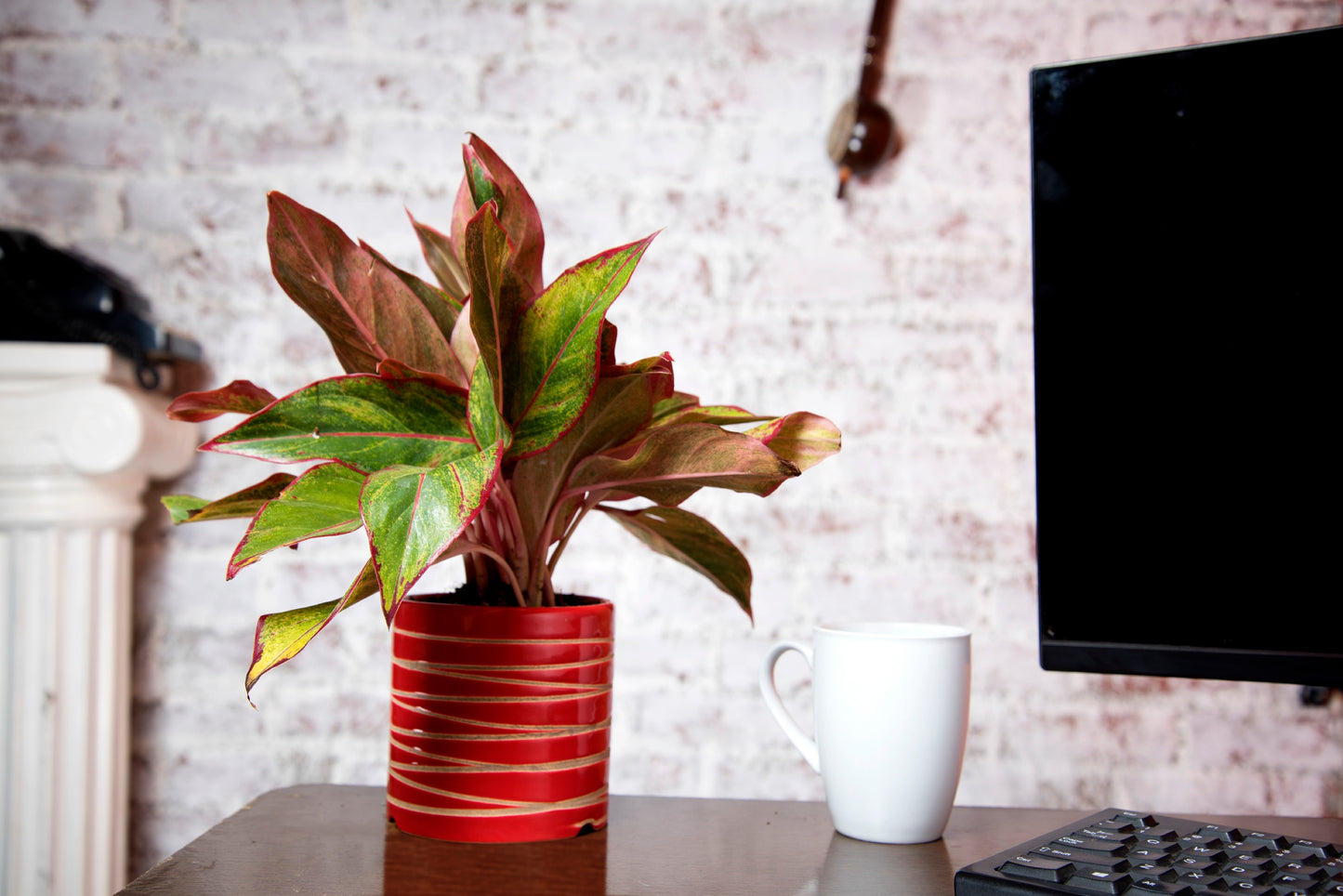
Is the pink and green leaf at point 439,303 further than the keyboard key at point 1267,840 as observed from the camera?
Yes

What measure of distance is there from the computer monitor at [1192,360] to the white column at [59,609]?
93 cm

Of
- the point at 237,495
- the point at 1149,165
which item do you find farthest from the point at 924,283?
the point at 237,495

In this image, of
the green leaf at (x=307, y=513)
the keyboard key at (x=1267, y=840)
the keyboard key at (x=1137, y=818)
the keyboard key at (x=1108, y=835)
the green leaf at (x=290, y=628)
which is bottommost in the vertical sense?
the keyboard key at (x=1137, y=818)

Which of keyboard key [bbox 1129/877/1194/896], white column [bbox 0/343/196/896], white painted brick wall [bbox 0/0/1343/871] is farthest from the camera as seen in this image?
white painted brick wall [bbox 0/0/1343/871]

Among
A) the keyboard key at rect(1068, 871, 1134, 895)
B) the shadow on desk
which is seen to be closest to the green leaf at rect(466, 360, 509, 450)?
the shadow on desk

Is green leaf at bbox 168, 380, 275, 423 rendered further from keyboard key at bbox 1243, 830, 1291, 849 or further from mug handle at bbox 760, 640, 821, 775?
keyboard key at bbox 1243, 830, 1291, 849

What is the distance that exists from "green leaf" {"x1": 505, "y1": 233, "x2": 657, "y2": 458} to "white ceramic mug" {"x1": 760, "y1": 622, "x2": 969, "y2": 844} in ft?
0.74

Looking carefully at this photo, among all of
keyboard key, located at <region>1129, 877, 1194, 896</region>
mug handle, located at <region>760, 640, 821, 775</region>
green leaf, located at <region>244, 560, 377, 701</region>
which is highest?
green leaf, located at <region>244, 560, 377, 701</region>

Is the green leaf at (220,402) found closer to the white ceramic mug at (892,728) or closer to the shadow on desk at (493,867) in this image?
the shadow on desk at (493,867)

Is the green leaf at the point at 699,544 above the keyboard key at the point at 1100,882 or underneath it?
above

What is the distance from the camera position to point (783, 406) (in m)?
1.17

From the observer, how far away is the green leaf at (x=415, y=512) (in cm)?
43

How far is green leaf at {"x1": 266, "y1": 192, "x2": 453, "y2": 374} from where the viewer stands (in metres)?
0.54

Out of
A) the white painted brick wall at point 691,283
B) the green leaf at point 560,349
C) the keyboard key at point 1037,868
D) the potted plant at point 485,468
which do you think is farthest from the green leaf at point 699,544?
the white painted brick wall at point 691,283
